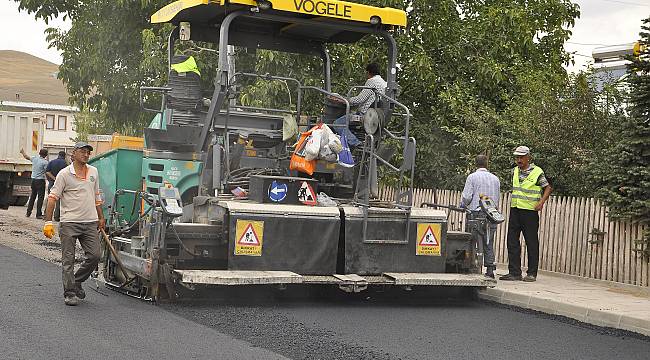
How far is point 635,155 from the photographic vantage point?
1199 cm

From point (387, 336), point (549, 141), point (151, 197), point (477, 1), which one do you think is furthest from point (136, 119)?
point (387, 336)

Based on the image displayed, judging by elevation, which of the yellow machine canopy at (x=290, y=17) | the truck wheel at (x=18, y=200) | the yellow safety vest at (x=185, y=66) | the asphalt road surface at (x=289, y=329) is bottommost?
the asphalt road surface at (x=289, y=329)

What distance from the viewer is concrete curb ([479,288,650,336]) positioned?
367 inches

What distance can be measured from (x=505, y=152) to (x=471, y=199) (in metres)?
3.31

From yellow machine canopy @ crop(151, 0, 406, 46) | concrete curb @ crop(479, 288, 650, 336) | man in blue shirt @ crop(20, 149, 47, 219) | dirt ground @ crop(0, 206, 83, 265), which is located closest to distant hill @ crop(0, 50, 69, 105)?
man in blue shirt @ crop(20, 149, 47, 219)

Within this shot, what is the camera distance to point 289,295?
10.4 metres

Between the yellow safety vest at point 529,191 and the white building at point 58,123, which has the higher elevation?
the white building at point 58,123

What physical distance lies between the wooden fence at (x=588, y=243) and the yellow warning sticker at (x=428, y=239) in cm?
287

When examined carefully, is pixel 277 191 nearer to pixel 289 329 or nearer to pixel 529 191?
pixel 289 329

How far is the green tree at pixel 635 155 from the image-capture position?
38.6 feet

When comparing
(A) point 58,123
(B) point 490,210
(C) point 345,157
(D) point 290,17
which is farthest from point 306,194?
(A) point 58,123

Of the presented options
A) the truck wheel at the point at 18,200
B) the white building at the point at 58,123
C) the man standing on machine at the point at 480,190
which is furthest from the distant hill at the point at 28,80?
the man standing on machine at the point at 480,190

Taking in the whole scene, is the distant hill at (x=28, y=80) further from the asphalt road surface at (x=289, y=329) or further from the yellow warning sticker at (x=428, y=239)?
the yellow warning sticker at (x=428, y=239)

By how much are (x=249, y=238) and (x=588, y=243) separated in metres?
5.14
